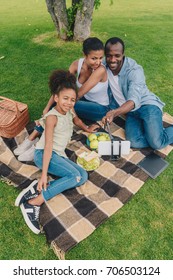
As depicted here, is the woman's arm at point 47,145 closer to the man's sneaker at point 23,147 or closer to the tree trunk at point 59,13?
the man's sneaker at point 23,147

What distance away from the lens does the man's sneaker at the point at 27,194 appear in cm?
401

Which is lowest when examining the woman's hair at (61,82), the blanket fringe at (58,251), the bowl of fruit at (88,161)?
the blanket fringe at (58,251)

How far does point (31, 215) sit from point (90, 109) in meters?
2.37

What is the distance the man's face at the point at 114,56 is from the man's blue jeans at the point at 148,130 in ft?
2.71

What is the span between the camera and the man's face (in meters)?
4.73

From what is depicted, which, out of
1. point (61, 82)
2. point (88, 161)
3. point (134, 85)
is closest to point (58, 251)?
point (88, 161)

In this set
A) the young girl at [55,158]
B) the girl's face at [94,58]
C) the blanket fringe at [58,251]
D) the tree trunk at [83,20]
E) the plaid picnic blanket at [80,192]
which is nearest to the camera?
the blanket fringe at [58,251]

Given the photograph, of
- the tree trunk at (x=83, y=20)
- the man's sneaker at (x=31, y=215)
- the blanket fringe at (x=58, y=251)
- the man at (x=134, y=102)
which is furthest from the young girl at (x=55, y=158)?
the tree trunk at (x=83, y=20)

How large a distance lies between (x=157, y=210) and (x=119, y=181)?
69 centimetres

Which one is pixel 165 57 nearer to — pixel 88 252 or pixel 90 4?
pixel 90 4

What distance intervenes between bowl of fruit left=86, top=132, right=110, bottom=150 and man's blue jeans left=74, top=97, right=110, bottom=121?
1.98 ft

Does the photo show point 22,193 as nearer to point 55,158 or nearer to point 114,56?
point 55,158
